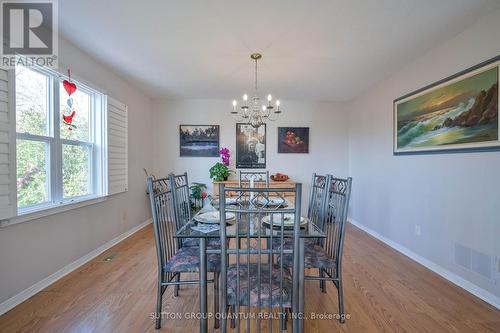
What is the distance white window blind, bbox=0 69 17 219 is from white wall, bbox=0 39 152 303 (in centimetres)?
21

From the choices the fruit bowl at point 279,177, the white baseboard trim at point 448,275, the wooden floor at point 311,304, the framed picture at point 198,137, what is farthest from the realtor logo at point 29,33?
the white baseboard trim at point 448,275

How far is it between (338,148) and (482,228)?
2.90m

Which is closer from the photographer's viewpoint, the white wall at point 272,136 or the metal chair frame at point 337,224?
the metal chair frame at point 337,224

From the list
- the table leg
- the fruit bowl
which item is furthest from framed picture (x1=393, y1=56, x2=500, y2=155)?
the table leg

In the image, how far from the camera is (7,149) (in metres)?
1.83

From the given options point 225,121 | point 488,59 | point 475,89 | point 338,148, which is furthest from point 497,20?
point 225,121

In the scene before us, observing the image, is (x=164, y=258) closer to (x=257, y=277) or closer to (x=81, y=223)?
(x=257, y=277)

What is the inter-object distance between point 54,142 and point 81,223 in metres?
0.95

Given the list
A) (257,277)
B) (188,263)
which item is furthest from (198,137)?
(257,277)

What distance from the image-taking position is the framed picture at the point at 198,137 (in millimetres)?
4691

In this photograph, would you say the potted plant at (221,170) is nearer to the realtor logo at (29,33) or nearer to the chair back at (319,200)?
the chair back at (319,200)

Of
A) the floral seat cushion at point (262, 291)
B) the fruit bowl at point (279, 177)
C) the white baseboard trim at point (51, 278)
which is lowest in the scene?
the white baseboard trim at point (51, 278)

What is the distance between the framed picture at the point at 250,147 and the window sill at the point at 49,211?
2.56 m

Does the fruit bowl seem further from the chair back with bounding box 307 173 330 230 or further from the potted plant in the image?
the chair back with bounding box 307 173 330 230
